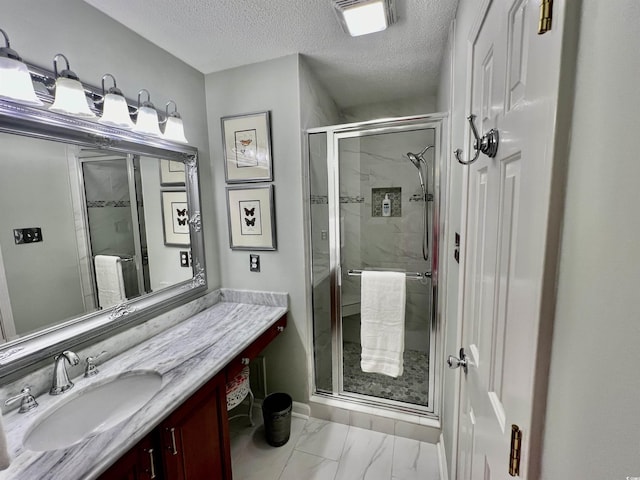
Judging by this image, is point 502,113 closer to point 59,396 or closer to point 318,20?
point 318,20

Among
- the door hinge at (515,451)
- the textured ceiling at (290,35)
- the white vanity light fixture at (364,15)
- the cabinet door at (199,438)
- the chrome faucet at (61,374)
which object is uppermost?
the textured ceiling at (290,35)

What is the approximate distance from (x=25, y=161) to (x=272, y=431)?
1.91m

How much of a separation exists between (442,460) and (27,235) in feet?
7.68

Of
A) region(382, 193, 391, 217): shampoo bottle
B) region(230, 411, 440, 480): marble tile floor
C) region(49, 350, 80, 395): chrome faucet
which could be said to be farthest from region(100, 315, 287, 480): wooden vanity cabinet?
region(382, 193, 391, 217): shampoo bottle

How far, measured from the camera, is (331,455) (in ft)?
5.65

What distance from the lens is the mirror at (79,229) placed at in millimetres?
1050

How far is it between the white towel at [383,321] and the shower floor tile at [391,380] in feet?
0.64

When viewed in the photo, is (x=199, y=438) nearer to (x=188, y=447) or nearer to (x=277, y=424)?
(x=188, y=447)

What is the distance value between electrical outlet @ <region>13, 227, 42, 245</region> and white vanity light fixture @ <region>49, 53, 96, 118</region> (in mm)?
492

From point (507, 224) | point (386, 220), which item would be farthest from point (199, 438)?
point (386, 220)

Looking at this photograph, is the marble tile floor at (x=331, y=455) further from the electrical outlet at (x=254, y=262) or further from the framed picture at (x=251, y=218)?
the framed picture at (x=251, y=218)

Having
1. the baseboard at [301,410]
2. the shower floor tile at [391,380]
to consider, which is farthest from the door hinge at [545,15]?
the baseboard at [301,410]

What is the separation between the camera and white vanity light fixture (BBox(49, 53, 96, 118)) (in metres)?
1.10

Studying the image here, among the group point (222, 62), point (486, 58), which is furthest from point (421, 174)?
point (222, 62)
